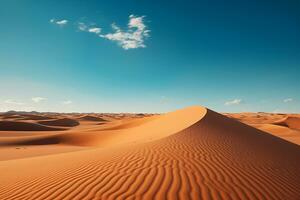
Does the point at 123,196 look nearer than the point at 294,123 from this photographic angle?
Yes

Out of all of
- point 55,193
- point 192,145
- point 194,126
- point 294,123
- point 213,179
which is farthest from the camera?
point 294,123

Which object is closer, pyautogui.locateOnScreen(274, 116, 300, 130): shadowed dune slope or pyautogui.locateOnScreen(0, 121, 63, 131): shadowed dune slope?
pyautogui.locateOnScreen(0, 121, 63, 131): shadowed dune slope

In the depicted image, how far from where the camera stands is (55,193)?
182 inches

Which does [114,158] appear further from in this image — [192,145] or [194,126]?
[194,126]

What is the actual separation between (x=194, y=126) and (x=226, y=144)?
146 inches

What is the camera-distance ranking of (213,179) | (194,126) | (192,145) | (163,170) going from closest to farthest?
(213,179)
(163,170)
(192,145)
(194,126)

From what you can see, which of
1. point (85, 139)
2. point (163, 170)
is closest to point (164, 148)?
point (163, 170)

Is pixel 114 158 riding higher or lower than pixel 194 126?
lower

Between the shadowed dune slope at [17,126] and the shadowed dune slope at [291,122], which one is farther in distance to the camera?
the shadowed dune slope at [291,122]

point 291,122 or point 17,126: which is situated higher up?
point 291,122

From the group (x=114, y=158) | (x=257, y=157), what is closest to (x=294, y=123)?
(x=257, y=157)

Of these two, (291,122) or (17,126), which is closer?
(17,126)

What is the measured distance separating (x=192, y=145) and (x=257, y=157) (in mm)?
2168

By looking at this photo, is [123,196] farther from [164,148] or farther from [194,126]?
[194,126]
